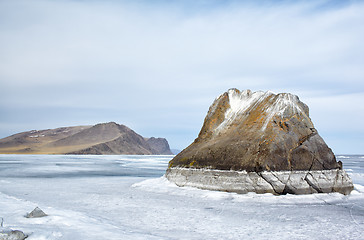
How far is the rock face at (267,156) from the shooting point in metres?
→ 12.9

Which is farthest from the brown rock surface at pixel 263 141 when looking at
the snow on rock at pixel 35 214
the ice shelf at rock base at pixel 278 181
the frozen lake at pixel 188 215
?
the snow on rock at pixel 35 214

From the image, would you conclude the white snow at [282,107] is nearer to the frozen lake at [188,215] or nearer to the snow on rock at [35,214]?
the frozen lake at [188,215]

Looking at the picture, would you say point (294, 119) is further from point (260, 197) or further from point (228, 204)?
point (228, 204)

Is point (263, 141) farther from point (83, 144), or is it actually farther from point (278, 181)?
point (83, 144)

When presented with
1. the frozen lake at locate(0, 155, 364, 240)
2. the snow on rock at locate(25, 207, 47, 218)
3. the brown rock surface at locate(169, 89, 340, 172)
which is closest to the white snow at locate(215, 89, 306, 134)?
the brown rock surface at locate(169, 89, 340, 172)

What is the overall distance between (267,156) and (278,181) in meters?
1.07

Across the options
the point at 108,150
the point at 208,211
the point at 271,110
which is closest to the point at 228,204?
the point at 208,211

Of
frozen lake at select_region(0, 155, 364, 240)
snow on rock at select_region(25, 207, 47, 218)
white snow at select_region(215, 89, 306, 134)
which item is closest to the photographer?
frozen lake at select_region(0, 155, 364, 240)

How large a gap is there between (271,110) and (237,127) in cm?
186

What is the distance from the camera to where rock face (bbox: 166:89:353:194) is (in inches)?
510

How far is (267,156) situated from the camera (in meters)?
13.1

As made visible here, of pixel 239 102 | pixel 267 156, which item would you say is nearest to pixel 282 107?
pixel 267 156

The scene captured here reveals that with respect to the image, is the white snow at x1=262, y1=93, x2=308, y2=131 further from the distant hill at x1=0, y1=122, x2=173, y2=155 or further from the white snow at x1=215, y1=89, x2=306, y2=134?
the distant hill at x1=0, y1=122, x2=173, y2=155

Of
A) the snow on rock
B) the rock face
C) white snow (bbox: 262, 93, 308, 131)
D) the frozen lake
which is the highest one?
white snow (bbox: 262, 93, 308, 131)
